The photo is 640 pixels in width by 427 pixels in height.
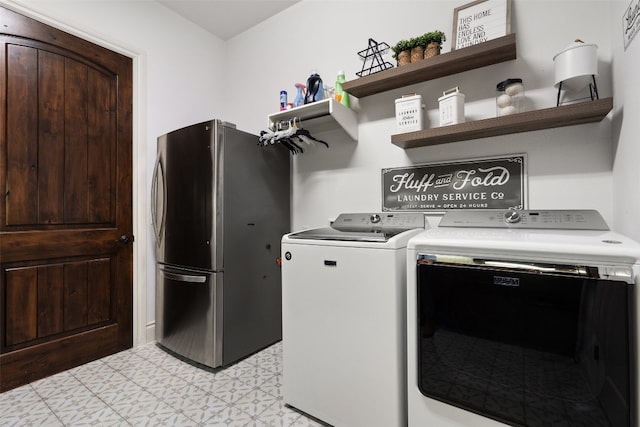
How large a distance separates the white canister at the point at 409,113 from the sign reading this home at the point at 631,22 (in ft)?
2.77

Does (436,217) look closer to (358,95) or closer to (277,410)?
(358,95)

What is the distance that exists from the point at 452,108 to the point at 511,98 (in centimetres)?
28

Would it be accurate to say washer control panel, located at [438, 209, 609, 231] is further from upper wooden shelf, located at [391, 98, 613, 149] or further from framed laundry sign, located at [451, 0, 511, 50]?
framed laundry sign, located at [451, 0, 511, 50]

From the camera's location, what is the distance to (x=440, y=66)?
5.47 feet

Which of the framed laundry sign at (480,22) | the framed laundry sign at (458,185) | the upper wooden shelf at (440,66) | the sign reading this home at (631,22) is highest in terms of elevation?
the framed laundry sign at (480,22)

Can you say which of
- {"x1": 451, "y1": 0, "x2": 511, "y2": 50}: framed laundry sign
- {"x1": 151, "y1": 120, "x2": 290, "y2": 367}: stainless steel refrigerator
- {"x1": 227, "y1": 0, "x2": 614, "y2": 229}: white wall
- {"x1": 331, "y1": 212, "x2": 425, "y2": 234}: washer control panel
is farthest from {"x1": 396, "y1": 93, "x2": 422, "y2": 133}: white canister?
{"x1": 151, "y1": 120, "x2": 290, "y2": 367}: stainless steel refrigerator

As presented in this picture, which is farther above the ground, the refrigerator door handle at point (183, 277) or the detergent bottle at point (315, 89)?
the detergent bottle at point (315, 89)

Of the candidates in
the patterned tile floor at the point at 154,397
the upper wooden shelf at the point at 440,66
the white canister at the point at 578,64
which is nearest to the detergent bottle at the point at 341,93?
the upper wooden shelf at the point at 440,66

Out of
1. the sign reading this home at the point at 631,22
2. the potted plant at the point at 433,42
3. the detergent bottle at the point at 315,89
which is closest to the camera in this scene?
the sign reading this home at the point at 631,22

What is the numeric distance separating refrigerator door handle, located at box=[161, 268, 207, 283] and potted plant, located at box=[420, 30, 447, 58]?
1993 mm

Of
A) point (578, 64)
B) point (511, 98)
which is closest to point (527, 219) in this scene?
point (511, 98)

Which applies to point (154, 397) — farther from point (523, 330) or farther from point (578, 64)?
point (578, 64)

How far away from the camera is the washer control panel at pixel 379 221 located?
1.80 m

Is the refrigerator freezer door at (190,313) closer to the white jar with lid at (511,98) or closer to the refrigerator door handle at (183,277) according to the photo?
the refrigerator door handle at (183,277)
